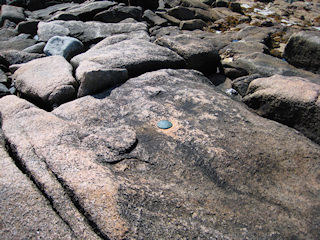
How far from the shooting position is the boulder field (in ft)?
5.04

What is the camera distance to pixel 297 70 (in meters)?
4.52

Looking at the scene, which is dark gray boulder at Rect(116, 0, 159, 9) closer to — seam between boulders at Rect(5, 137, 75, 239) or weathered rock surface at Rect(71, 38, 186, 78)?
weathered rock surface at Rect(71, 38, 186, 78)

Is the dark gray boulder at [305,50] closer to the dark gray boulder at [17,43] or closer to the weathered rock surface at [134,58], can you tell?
the weathered rock surface at [134,58]

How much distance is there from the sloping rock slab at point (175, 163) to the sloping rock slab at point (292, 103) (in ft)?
1.24

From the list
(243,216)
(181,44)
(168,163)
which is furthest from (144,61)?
(243,216)

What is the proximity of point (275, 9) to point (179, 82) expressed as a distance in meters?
8.79

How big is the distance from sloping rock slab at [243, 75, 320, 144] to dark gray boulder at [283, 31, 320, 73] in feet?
5.88

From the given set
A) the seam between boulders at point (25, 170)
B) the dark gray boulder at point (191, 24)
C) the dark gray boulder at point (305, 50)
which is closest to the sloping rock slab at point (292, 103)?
the dark gray boulder at point (305, 50)

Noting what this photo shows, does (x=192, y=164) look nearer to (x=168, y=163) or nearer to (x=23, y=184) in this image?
(x=168, y=163)

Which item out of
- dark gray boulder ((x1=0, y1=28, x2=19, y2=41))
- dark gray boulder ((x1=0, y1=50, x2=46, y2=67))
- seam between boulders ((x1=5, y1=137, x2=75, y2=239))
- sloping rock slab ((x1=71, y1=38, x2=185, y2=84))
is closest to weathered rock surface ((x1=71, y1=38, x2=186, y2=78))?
sloping rock slab ((x1=71, y1=38, x2=185, y2=84))

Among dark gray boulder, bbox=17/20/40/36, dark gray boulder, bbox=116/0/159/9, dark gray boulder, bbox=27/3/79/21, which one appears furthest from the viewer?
dark gray boulder, bbox=116/0/159/9

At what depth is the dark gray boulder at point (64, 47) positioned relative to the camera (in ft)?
14.4

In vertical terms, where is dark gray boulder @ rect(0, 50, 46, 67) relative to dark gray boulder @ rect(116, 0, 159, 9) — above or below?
below

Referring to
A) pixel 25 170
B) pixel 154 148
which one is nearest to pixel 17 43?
pixel 25 170
